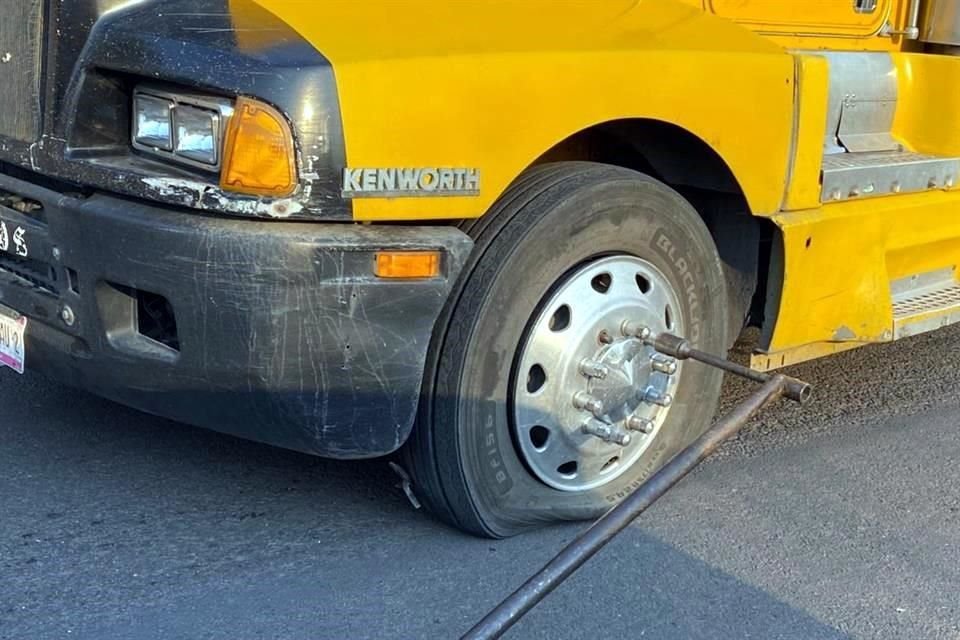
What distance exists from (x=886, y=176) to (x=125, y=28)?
2436 mm

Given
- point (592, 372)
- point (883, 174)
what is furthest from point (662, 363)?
point (883, 174)

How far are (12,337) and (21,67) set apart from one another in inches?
28.4

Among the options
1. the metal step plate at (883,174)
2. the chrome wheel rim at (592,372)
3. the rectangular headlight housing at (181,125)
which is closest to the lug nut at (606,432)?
the chrome wheel rim at (592,372)

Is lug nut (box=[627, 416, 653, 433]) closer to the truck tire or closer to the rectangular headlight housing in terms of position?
the truck tire

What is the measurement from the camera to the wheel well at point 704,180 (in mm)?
3572

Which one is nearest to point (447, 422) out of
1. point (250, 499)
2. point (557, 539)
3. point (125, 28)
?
point (557, 539)

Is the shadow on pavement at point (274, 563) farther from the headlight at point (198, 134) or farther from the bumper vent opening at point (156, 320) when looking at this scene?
the headlight at point (198, 134)

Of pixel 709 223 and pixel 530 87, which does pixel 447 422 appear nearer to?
pixel 530 87

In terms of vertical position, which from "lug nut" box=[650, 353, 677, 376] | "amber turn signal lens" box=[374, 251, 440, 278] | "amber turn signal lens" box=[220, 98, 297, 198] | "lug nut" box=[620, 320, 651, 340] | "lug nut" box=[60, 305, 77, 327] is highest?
"amber turn signal lens" box=[220, 98, 297, 198]

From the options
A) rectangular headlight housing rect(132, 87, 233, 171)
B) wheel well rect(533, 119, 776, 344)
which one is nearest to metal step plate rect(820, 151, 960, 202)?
wheel well rect(533, 119, 776, 344)

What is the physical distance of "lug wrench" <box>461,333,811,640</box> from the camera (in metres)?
2.40

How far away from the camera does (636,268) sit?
3.46 metres

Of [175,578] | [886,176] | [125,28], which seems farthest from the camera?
[886,176]

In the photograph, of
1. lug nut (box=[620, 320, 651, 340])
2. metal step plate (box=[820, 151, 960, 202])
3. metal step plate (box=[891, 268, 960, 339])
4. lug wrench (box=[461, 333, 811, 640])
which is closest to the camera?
lug wrench (box=[461, 333, 811, 640])
